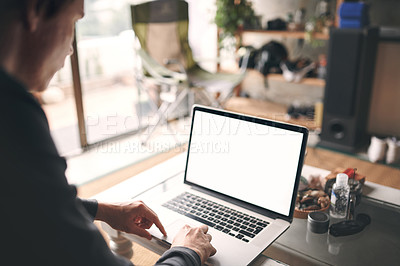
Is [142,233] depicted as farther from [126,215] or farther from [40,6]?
[40,6]

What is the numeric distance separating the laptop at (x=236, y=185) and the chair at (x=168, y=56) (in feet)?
6.30

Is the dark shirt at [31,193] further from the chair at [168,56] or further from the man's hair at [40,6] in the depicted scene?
the chair at [168,56]

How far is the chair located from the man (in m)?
2.56

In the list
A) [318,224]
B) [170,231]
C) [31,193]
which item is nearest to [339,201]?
[318,224]

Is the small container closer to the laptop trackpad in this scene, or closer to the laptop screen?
the laptop screen

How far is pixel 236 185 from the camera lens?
1225 mm

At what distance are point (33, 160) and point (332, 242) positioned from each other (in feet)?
3.03

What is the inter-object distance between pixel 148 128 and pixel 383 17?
7.83 ft

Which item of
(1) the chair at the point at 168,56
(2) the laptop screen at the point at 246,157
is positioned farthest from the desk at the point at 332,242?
(1) the chair at the point at 168,56

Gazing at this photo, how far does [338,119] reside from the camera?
10.4 ft

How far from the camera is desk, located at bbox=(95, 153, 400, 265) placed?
1.07 m

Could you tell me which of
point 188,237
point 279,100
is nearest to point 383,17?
point 279,100

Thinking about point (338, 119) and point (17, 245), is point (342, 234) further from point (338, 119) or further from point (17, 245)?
point (338, 119)

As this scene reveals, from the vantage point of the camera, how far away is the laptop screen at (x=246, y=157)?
112 cm
